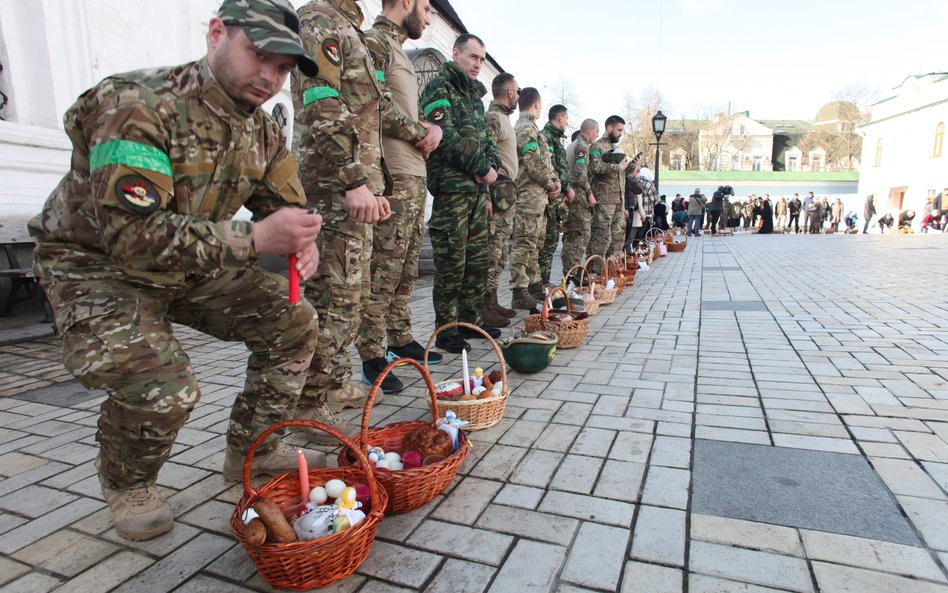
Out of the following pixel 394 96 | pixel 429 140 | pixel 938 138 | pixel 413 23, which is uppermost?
pixel 938 138

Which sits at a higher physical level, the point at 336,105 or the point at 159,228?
the point at 336,105

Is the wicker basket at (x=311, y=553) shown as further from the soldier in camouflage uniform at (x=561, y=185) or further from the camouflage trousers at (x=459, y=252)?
the soldier in camouflage uniform at (x=561, y=185)

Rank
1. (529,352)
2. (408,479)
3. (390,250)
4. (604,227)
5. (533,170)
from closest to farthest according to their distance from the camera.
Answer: (408,479), (390,250), (529,352), (533,170), (604,227)

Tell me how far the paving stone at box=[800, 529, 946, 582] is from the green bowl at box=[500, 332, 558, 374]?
203 cm

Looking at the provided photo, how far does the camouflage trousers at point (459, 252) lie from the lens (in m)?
4.32

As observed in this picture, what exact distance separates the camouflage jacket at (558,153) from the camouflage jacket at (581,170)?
584mm

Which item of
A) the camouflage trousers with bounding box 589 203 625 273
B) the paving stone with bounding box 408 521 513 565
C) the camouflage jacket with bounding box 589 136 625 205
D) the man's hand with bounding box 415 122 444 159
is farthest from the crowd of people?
the paving stone with bounding box 408 521 513 565

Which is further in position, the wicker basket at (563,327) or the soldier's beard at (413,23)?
the wicker basket at (563,327)

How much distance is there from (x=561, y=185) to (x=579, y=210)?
0.99 metres

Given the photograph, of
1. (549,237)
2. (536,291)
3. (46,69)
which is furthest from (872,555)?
(46,69)

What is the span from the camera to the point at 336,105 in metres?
2.65

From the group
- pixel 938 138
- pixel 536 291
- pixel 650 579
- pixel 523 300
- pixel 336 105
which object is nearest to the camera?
pixel 650 579

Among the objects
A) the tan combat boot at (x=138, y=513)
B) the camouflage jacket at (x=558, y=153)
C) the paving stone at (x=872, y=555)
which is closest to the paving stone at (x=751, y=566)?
the paving stone at (x=872, y=555)

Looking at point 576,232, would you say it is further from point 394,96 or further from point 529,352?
point 394,96
